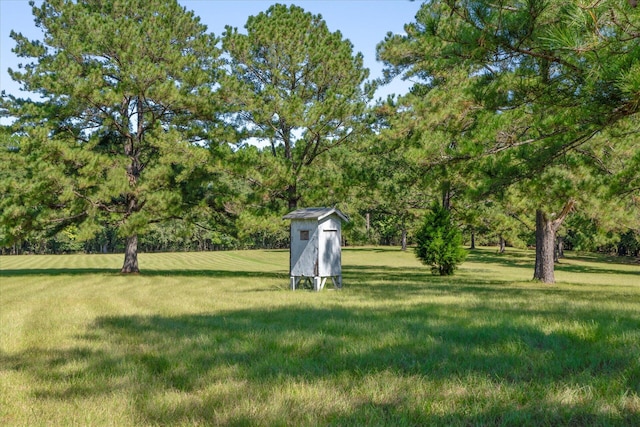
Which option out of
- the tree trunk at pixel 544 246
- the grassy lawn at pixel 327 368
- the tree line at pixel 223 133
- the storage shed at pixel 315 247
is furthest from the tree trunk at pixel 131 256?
the tree trunk at pixel 544 246

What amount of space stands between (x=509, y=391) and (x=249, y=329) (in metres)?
4.10

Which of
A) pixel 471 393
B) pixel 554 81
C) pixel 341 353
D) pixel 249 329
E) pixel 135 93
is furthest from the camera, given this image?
pixel 135 93

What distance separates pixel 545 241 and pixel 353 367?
16.5 metres

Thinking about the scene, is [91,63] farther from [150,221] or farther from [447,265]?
[447,265]

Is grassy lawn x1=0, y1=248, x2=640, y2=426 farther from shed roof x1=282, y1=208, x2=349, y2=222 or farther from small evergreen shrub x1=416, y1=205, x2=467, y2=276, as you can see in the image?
small evergreen shrub x1=416, y1=205, x2=467, y2=276

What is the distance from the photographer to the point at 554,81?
777 cm

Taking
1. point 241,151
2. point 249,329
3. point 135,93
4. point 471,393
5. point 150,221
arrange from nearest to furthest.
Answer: point 471,393 < point 249,329 < point 241,151 < point 135,93 < point 150,221

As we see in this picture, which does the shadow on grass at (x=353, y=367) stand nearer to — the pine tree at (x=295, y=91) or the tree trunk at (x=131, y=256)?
the pine tree at (x=295, y=91)

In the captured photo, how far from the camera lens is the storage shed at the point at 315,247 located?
15547 mm

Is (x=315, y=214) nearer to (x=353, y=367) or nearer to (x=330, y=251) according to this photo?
(x=330, y=251)

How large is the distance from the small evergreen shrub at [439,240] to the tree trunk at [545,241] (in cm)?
385

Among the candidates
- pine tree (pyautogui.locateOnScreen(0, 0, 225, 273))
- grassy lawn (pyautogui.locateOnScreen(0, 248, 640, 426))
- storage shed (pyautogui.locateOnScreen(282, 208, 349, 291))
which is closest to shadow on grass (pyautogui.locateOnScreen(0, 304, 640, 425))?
grassy lawn (pyautogui.locateOnScreen(0, 248, 640, 426))

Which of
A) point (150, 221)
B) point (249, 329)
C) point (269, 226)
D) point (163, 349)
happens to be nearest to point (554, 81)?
point (249, 329)

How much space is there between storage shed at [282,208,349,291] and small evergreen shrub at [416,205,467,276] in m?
7.87
